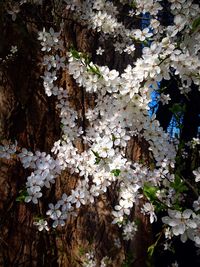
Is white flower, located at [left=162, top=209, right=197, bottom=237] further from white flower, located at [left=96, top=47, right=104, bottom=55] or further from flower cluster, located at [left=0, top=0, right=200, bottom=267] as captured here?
white flower, located at [left=96, top=47, right=104, bottom=55]

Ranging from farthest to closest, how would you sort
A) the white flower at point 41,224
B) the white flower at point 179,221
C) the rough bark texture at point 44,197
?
the rough bark texture at point 44,197, the white flower at point 41,224, the white flower at point 179,221

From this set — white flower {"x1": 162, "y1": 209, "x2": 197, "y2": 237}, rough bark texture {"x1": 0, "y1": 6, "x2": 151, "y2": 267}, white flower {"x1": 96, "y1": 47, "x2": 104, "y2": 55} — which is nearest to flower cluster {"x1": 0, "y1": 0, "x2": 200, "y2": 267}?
white flower {"x1": 162, "y1": 209, "x2": 197, "y2": 237}

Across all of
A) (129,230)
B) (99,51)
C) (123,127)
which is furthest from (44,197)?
(99,51)

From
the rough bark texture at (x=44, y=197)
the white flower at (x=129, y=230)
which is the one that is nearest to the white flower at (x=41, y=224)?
the rough bark texture at (x=44, y=197)

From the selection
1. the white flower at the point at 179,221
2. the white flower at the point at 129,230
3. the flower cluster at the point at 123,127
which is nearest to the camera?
the white flower at the point at 179,221

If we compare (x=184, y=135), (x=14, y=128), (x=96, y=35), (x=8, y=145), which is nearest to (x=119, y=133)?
(x=8, y=145)

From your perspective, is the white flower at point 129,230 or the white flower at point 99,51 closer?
the white flower at point 129,230

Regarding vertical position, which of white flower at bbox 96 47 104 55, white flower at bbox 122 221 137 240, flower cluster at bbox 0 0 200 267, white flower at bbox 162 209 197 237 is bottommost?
white flower at bbox 162 209 197 237

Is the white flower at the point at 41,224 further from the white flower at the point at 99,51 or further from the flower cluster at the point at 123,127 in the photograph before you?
the white flower at the point at 99,51

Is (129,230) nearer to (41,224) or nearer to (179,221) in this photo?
(41,224)

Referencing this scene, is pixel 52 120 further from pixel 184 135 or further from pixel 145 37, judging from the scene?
pixel 184 135
